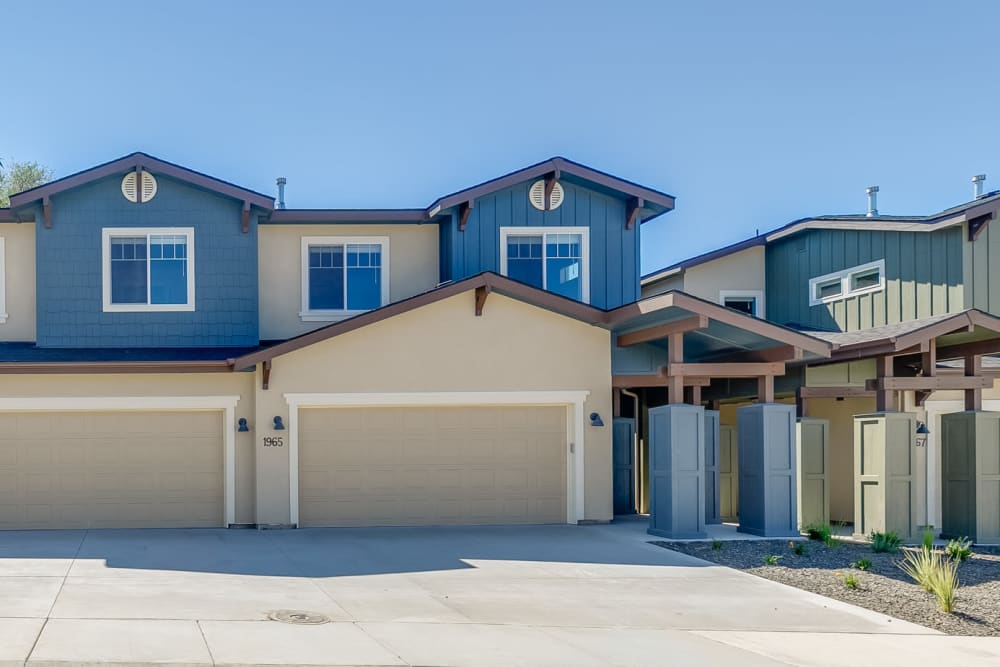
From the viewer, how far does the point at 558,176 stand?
20.1 metres

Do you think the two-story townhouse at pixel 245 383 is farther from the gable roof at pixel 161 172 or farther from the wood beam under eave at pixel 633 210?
the wood beam under eave at pixel 633 210

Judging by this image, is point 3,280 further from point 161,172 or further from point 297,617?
point 297,617

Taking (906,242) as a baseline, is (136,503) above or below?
below

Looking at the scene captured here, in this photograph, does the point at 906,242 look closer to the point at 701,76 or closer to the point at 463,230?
the point at 701,76

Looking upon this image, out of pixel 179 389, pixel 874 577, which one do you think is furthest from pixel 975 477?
pixel 179 389

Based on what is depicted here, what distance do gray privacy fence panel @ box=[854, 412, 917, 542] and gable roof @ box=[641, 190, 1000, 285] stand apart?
4.02m

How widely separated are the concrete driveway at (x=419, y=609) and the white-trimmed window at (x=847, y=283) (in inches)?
325

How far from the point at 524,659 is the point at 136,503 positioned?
35.4ft

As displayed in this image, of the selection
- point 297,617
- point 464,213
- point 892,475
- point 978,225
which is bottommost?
point 297,617

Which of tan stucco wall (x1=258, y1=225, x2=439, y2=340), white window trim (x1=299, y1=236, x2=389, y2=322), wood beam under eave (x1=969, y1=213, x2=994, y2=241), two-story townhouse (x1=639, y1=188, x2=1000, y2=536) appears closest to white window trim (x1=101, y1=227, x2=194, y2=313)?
tan stucco wall (x1=258, y1=225, x2=439, y2=340)

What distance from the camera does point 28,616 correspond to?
9625mm

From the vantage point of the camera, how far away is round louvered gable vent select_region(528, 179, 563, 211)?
20375 mm

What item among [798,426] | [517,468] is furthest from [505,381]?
[798,426]

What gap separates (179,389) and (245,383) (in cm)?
106
